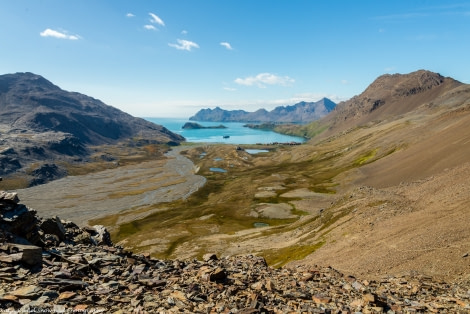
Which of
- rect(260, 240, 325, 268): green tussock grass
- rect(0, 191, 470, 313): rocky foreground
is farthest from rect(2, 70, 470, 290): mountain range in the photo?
rect(0, 191, 470, 313): rocky foreground

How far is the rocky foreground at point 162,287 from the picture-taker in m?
20.6

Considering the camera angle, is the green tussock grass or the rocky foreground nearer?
the rocky foreground

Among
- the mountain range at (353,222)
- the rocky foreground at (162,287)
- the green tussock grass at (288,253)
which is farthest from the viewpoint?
the green tussock grass at (288,253)

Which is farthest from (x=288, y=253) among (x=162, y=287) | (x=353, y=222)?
(x=162, y=287)

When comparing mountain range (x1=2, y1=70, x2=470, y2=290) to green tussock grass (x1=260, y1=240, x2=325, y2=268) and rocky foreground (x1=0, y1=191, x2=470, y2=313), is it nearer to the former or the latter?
green tussock grass (x1=260, y1=240, x2=325, y2=268)

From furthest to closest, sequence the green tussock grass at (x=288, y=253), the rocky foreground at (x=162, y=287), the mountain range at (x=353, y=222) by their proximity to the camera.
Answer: the green tussock grass at (x=288, y=253) < the mountain range at (x=353, y=222) < the rocky foreground at (x=162, y=287)

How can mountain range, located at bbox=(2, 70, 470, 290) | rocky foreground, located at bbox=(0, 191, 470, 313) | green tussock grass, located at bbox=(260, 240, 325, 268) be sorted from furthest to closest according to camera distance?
green tussock grass, located at bbox=(260, 240, 325, 268) → mountain range, located at bbox=(2, 70, 470, 290) → rocky foreground, located at bbox=(0, 191, 470, 313)

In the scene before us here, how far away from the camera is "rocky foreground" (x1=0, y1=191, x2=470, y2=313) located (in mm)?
20625

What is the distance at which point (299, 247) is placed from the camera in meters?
79.8

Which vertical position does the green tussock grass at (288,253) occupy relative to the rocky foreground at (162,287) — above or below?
below

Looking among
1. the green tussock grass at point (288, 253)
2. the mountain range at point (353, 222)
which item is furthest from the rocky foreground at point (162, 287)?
the green tussock grass at point (288, 253)

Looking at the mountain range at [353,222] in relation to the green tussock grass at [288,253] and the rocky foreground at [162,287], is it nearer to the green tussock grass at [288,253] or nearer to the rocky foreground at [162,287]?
the green tussock grass at [288,253]

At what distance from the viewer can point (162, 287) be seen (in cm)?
2470

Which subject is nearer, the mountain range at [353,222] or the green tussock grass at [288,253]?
the mountain range at [353,222]
